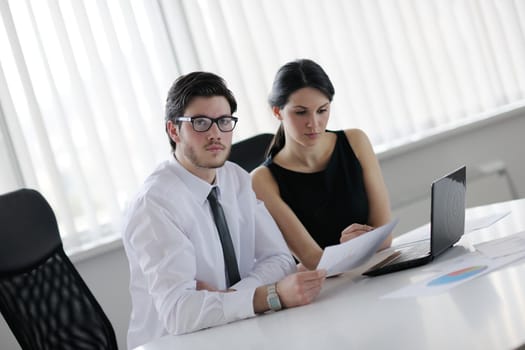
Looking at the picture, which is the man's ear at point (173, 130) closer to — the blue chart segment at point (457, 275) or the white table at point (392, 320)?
the white table at point (392, 320)

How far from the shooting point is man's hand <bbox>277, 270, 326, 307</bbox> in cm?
173

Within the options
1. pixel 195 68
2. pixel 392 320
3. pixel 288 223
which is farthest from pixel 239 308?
pixel 195 68

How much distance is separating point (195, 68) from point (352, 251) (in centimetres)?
213

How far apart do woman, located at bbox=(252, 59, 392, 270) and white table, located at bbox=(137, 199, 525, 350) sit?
0.76 meters

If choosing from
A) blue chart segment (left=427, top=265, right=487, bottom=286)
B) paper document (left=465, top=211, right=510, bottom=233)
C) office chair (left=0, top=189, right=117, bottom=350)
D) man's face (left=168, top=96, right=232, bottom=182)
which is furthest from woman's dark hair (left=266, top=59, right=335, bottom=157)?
blue chart segment (left=427, top=265, right=487, bottom=286)

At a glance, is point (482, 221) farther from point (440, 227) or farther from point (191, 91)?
point (191, 91)

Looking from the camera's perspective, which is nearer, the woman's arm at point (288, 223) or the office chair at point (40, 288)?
the office chair at point (40, 288)

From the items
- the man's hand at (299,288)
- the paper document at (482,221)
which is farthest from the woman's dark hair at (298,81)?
the man's hand at (299,288)

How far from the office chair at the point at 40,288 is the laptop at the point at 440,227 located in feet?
3.10

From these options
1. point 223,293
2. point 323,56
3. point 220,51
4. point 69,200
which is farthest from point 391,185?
point 223,293

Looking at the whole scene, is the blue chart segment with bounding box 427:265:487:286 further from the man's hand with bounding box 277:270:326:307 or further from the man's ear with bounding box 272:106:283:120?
the man's ear with bounding box 272:106:283:120

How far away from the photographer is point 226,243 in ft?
6.79

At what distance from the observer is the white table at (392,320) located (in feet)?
3.79

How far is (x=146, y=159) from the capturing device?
11.7ft
